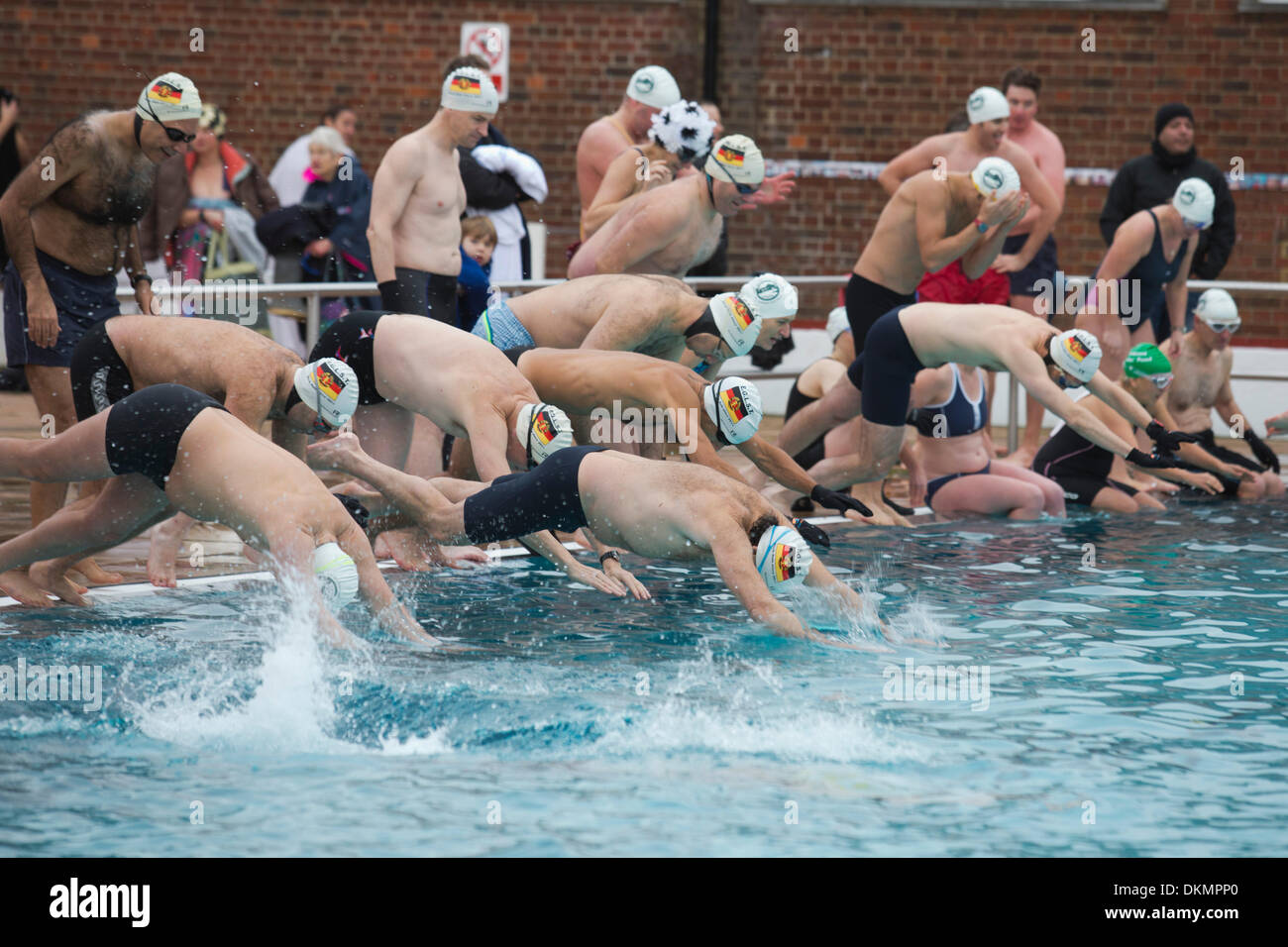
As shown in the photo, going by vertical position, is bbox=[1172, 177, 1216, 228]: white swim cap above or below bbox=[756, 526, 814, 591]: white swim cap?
above

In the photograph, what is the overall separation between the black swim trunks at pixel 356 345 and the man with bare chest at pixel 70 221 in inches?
38.1

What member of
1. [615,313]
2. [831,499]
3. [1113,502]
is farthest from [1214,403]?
[615,313]

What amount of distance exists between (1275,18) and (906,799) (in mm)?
11723

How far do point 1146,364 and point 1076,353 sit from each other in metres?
1.34

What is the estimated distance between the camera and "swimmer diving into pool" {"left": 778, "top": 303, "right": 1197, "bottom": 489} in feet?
28.0

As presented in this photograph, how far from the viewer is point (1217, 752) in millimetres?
5309

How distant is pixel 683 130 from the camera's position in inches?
360

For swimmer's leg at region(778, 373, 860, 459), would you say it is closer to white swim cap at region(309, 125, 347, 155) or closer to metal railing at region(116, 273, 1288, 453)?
metal railing at region(116, 273, 1288, 453)

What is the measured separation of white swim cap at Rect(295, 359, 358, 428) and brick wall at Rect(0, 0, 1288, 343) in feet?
29.5

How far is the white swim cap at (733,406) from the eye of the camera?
664 centimetres

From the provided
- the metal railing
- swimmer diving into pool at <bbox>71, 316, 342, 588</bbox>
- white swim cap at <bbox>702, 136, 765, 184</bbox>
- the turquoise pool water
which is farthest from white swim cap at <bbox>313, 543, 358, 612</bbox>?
white swim cap at <bbox>702, 136, 765, 184</bbox>

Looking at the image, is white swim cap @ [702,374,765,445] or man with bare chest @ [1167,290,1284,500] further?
man with bare chest @ [1167,290,1284,500]

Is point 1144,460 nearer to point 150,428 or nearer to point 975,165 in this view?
point 975,165
